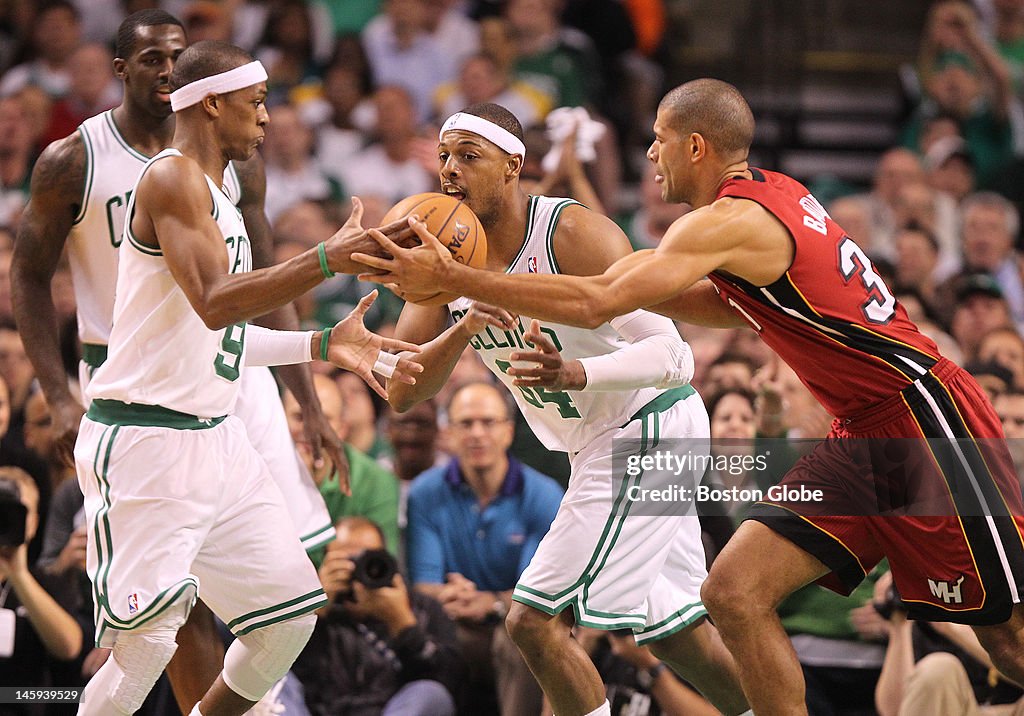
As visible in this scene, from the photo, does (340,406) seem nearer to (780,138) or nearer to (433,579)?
(433,579)

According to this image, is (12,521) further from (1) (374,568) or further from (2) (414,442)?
(2) (414,442)

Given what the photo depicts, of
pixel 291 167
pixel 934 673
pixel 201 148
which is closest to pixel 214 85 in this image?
pixel 201 148

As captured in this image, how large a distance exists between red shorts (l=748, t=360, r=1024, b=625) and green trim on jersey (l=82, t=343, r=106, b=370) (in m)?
2.58

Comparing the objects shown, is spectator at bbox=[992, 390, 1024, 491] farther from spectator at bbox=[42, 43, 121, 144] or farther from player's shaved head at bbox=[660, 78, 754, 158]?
spectator at bbox=[42, 43, 121, 144]

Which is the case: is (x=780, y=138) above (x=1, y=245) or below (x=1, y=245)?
above

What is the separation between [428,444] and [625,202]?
4.63m

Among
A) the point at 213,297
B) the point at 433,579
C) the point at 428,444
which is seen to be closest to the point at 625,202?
the point at 428,444

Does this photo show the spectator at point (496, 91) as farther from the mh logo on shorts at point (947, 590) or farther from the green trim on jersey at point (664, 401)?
the mh logo on shorts at point (947, 590)

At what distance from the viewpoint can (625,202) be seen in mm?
11477

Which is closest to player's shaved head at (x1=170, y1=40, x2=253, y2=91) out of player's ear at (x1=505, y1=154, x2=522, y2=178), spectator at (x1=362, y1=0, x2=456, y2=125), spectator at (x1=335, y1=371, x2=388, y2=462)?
player's ear at (x1=505, y1=154, x2=522, y2=178)

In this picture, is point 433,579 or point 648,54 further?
→ point 648,54

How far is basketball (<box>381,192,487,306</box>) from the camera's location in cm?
452

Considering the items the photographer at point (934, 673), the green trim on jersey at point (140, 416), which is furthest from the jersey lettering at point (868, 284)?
the green trim on jersey at point (140, 416)

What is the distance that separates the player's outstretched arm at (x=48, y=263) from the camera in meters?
5.32
